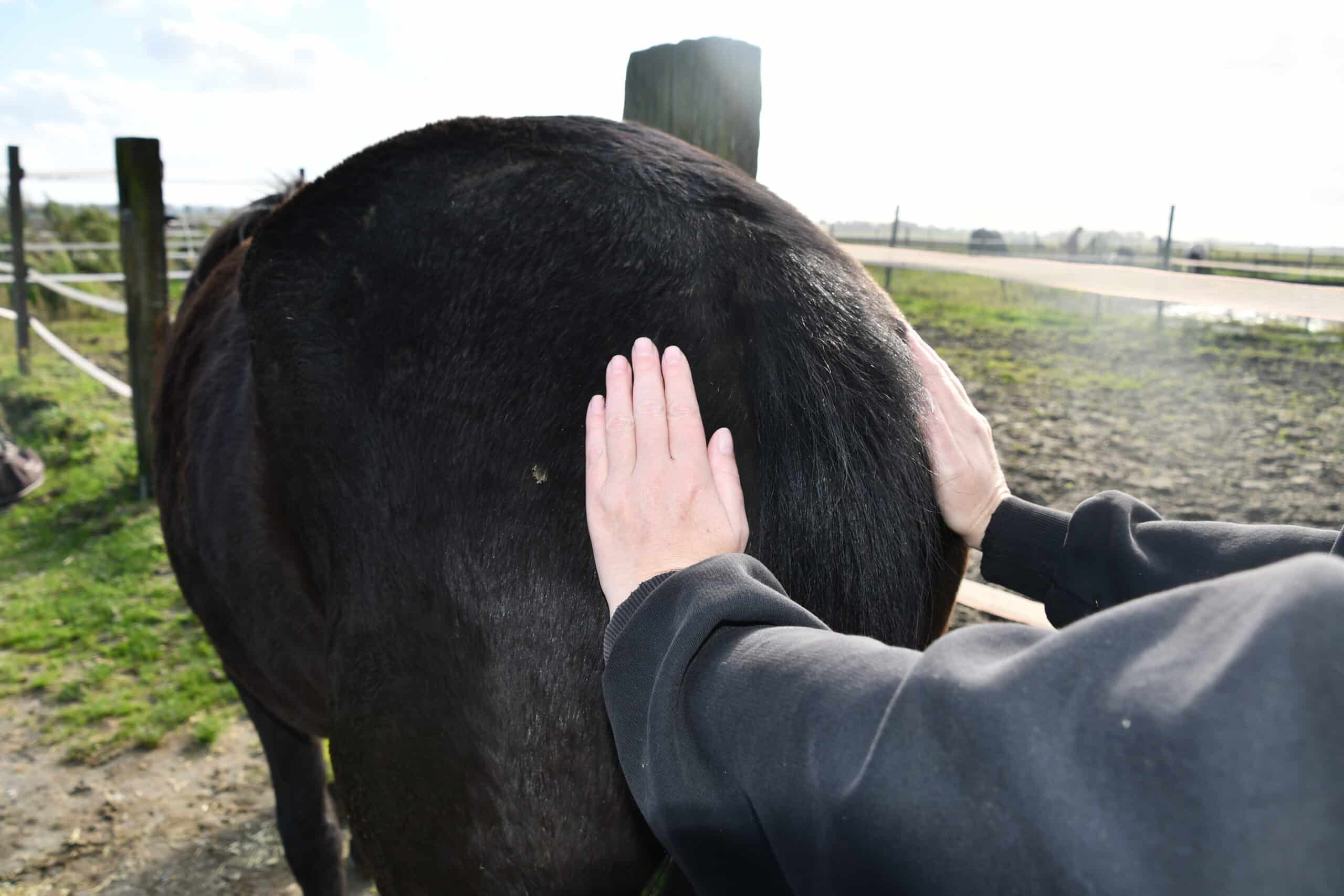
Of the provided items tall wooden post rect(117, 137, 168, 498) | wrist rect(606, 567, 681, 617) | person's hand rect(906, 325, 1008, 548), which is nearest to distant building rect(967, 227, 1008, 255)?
tall wooden post rect(117, 137, 168, 498)

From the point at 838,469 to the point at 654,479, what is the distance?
0.27 meters

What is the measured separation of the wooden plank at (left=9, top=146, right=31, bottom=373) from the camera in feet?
25.3

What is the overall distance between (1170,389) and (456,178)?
883cm

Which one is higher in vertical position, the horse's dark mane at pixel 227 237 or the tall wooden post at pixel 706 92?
the tall wooden post at pixel 706 92

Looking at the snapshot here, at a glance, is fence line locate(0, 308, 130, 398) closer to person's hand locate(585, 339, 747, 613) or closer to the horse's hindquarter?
the horse's hindquarter

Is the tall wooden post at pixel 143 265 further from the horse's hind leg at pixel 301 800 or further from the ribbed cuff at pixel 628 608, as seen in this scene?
the ribbed cuff at pixel 628 608

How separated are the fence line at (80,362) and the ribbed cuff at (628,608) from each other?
6276mm

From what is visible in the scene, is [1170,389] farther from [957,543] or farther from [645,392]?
[645,392]

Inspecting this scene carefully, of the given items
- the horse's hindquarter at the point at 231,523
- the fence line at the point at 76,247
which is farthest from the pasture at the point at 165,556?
the fence line at the point at 76,247

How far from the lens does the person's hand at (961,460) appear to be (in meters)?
1.25

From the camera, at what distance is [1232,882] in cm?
45

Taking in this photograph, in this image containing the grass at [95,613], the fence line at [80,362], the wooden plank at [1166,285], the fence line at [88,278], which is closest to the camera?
the wooden plank at [1166,285]

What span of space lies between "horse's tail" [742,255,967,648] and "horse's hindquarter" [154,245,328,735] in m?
0.96

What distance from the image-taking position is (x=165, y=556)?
15.4 feet
